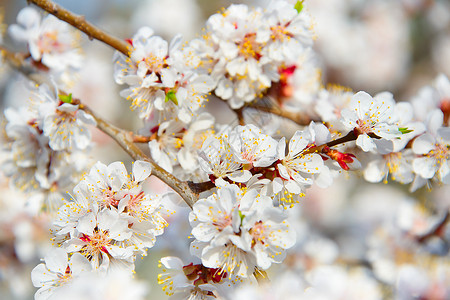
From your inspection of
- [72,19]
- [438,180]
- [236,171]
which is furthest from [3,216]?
[438,180]

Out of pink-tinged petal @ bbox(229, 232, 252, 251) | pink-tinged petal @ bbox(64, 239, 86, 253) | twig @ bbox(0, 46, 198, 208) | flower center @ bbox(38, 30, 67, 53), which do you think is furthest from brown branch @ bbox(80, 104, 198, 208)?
flower center @ bbox(38, 30, 67, 53)

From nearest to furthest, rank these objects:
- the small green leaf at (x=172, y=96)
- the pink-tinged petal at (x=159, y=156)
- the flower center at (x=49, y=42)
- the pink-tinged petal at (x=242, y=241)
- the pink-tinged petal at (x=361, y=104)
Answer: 1. the pink-tinged petal at (x=242, y=241)
2. the pink-tinged petal at (x=361, y=104)
3. the small green leaf at (x=172, y=96)
4. the pink-tinged petal at (x=159, y=156)
5. the flower center at (x=49, y=42)

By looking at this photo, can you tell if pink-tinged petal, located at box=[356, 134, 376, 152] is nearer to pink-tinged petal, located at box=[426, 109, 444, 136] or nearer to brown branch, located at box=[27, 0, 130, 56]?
pink-tinged petal, located at box=[426, 109, 444, 136]

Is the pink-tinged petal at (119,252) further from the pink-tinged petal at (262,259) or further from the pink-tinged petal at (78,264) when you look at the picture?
the pink-tinged petal at (262,259)

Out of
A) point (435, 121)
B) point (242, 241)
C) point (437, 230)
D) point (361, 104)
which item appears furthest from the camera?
point (437, 230)

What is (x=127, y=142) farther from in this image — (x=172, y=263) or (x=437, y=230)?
(x=437, y=230)

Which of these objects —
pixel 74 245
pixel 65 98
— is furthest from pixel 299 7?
pixel 74 245

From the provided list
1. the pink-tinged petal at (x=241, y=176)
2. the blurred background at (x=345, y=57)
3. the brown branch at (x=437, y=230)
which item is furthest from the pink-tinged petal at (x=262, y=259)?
the blurred background at (x=345, y=57)

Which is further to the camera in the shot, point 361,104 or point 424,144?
point 424,144
